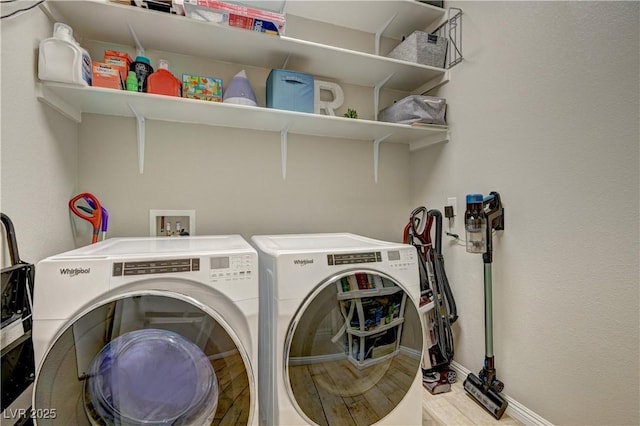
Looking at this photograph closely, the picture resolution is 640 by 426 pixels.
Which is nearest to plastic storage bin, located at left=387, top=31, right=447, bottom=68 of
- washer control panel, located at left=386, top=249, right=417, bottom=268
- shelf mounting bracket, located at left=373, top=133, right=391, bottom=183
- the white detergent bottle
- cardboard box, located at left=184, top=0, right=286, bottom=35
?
shelf mounting bracket, located at left=373, top=133, right=391, bottom=183

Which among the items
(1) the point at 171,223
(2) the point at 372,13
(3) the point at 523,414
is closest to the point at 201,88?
(1) the point at 171,223

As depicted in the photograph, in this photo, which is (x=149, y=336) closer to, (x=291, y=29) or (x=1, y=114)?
(x=1, y=114)

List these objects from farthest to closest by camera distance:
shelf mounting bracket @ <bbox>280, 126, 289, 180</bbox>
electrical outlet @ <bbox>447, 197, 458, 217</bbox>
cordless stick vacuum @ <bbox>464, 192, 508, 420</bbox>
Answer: shelf mounting bracket @ <bbox>280, 126, 289, 180</bbox> → electrical outlet @ <bbox>447, 197, 458, 217</bbox> → cordless stick vacuum @ <bbox>464, 192, 508, 420</bbox>

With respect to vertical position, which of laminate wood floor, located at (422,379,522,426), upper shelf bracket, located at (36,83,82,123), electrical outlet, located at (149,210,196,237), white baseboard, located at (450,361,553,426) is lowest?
laminate wood floor, located at (422,379,522,426)

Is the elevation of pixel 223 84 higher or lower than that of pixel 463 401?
higher

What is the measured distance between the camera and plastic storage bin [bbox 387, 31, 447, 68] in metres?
1.85

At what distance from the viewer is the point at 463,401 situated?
1536mm

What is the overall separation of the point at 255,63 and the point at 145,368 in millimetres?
1671

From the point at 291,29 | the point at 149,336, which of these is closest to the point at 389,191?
the point at 291,29

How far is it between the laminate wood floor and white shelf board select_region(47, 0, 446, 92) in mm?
1854

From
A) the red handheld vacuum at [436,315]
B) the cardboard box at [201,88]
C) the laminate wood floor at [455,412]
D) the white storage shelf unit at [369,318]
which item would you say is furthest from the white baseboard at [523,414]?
the cardboard box at [201,88]

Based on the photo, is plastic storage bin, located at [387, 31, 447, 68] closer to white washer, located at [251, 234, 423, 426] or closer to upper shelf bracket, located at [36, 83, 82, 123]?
white washer, located at [251, 234, 423, 426]

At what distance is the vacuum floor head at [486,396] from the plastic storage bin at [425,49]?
72.1 inches

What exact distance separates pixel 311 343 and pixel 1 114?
51.2 inches
